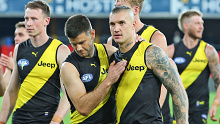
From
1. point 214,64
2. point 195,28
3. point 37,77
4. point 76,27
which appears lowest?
point 214,64

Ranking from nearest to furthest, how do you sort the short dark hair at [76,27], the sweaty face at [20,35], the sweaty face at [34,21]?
the short dark hair at [76,27]
the sweaty face at [34,21]
the sweaty face at [20,35]

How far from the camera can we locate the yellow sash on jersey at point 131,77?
12.7ft

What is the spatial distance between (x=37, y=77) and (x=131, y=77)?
1.59 m

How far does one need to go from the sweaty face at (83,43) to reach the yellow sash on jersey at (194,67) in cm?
320

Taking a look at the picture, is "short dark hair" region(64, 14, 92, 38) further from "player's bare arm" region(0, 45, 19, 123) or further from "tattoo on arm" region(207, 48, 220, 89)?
"tattoo on arm" region(207, 48, 220, 89)

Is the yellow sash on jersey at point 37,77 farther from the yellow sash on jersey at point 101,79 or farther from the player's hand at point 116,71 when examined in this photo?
the player's hand at point 116,71

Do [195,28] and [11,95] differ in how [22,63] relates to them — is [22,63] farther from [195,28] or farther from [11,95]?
[195,28]

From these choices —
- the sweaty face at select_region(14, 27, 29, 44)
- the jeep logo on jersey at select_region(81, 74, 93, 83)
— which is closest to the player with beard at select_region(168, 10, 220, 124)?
the sweaty face at select_region(14, 27, 29, 44)

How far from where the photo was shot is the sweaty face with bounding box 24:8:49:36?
16.5 ft

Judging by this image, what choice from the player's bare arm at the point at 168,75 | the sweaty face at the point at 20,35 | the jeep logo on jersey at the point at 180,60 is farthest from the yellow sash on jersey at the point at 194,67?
the player's bare arm at the point at 168,75

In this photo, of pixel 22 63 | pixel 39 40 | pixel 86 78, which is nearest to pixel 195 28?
pixel 39 40

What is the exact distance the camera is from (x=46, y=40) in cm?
523

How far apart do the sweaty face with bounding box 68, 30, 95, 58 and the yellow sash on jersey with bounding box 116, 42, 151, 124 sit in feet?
1.52

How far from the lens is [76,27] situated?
407 centimetres
